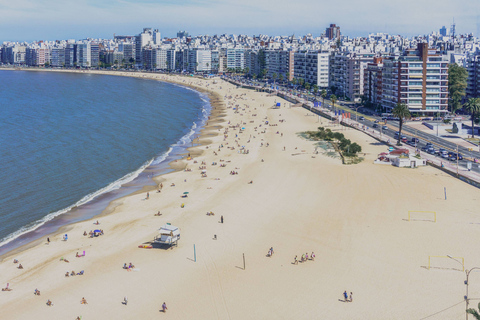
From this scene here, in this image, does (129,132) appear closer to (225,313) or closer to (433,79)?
(433,79)

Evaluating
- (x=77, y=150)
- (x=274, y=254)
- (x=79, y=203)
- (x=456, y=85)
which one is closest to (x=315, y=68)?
(x=456, y=85)

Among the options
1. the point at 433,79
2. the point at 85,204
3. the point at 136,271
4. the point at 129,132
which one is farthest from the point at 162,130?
the point at 136,271

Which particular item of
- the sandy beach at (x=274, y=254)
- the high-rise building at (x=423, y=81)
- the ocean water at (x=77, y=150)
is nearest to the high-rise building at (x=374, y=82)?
the high-rise building at (x=423, y=81)

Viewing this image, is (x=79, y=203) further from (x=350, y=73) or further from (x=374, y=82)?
(x=350, y=73)

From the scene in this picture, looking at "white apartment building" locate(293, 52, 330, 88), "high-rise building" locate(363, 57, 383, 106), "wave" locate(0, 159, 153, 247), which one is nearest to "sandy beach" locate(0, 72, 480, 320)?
"wave" locate(0, 159, 153, 247)

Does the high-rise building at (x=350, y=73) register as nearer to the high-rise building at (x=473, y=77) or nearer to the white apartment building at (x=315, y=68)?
the white apartment building at (x=315, y=68)

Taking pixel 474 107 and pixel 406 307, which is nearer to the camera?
pixel 406 307

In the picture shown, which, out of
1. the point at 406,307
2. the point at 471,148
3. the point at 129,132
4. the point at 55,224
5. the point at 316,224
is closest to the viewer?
the point at 406,307
